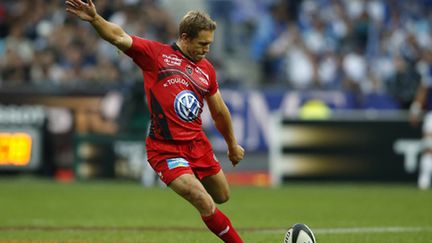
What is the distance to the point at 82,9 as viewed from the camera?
8.29 metres

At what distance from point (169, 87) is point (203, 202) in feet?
3.42

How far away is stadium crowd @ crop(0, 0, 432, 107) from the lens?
22.6 metres

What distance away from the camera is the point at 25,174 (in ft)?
70.2

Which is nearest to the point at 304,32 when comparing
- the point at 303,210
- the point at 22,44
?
the point at 22,44

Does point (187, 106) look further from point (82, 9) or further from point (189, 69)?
point (82, 9)

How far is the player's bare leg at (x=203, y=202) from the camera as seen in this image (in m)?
8.45

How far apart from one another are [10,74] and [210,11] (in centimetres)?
546

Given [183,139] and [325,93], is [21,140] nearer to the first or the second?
[325,93]

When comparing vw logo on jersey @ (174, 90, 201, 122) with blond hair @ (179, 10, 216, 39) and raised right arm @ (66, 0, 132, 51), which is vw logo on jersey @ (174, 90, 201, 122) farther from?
raised right arm @ (66, 0, 132, 51)

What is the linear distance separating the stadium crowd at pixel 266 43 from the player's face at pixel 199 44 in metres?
12.6

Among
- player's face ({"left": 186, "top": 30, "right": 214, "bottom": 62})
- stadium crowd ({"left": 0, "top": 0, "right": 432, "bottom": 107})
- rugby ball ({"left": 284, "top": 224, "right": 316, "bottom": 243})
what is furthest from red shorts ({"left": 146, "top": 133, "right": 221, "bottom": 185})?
stadium crowd ({"left": 0, "top": 0, "right": 432, "bottom": 107})

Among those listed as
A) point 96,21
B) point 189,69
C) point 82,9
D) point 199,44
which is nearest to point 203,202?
point 189,69

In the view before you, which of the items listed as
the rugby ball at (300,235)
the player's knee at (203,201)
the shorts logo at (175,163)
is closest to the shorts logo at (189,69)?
the shorts logo at (175,163)

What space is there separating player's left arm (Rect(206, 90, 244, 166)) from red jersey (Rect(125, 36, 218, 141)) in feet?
1.03
